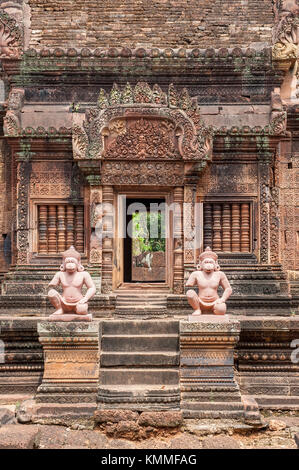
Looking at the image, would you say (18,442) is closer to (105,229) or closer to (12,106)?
(105,229)

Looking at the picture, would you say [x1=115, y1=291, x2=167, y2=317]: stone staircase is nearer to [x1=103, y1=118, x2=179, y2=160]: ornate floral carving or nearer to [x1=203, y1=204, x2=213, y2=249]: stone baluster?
[x1=203, y1=204, x2=213, y2=249]: stone baluster

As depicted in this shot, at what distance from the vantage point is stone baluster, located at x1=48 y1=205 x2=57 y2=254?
28.5 feet

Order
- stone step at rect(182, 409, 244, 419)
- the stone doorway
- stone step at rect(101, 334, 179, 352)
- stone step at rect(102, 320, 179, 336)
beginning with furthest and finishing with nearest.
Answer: the stone doorway
stone step at rect(102, 320, 179, 336)
stone step at rect(101, 334, 179, 352)
stone step at rect(182, 409, 244, 419)

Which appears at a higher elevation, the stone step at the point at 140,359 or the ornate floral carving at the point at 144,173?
the ornate floral carving at the point at 144,173

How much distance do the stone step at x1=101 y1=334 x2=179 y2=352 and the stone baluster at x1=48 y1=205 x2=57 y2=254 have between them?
7.46 ft

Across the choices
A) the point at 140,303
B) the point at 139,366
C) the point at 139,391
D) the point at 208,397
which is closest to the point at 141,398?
the point at 139,391

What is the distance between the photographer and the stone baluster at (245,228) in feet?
28.4

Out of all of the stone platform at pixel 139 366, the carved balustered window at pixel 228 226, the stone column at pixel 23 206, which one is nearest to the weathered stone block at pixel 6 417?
the stone platform at pixel 139 366

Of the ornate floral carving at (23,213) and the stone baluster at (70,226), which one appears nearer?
the ornate floral carving at (23,213)

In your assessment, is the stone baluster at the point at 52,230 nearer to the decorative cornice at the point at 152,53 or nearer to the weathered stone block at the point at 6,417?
the decorative cornice at the point at 152,53

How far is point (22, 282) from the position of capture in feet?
27.3

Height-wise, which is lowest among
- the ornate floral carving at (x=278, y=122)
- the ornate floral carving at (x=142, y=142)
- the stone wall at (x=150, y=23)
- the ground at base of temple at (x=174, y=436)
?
the ground at base of temple at (x=174, y=436)

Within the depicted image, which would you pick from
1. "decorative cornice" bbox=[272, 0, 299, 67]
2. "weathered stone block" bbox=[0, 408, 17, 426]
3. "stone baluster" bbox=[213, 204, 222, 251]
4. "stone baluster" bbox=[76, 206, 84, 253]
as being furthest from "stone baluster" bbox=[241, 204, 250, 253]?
"weathered stone block" bbox=[0, 408, 17, 426]

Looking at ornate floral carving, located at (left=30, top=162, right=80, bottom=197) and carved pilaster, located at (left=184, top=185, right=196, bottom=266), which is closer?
carved pilaster, located at (left=184, top=185, right=196, bottom=266)
